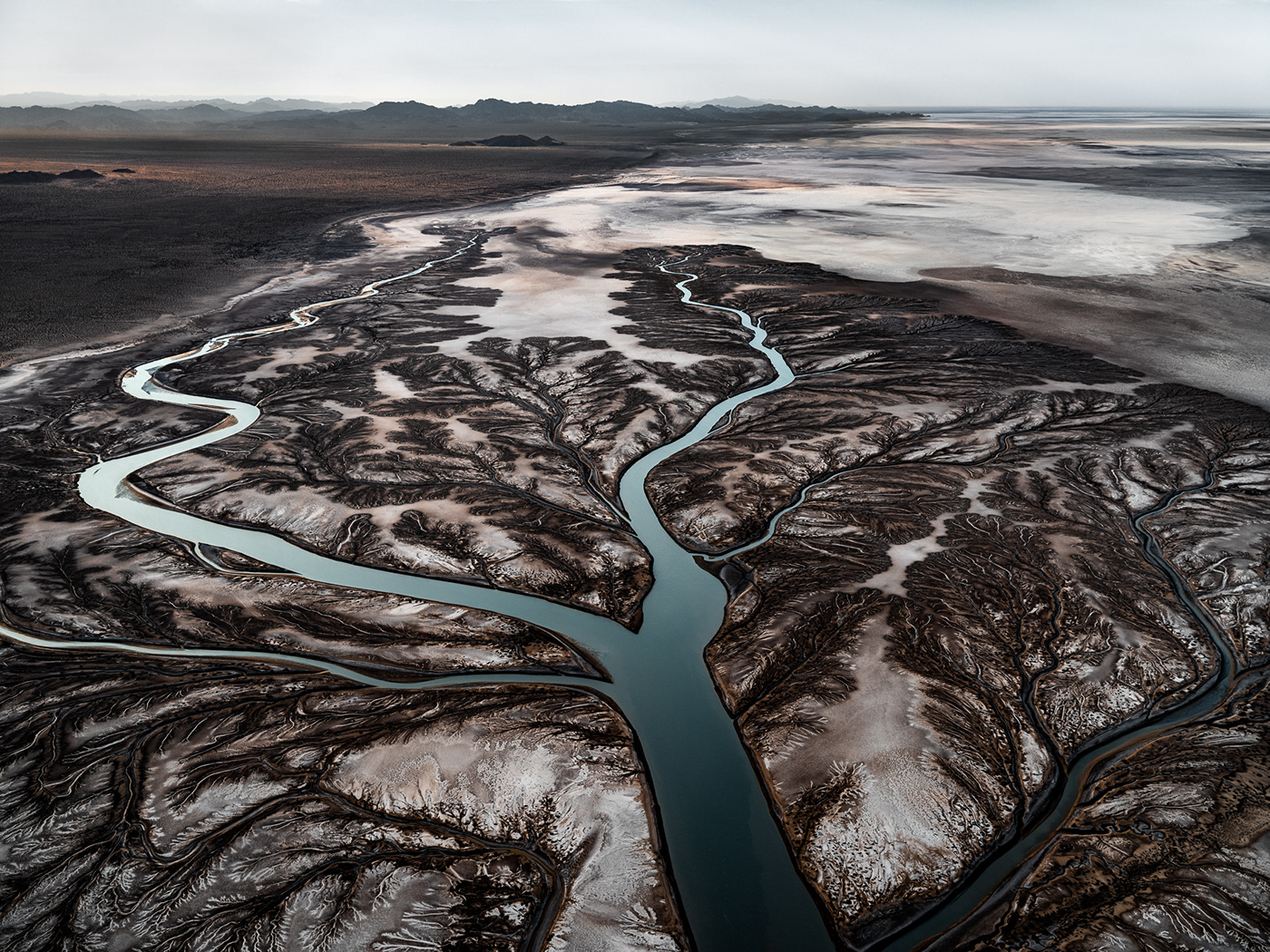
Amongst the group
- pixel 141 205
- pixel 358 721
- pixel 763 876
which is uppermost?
pixel 141 205

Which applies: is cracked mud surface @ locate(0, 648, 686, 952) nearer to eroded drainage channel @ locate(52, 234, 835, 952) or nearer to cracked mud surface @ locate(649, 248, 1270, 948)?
eroded drainage channel @ locate(52, 234, 835, 952)

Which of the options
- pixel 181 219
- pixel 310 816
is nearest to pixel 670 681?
pixel 310 816

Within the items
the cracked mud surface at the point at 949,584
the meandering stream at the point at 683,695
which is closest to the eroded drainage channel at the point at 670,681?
the meandering stream at the point at 683,695

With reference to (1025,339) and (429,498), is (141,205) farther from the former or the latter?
(1025,339)

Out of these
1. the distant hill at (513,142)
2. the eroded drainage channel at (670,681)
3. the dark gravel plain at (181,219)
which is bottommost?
the eroded drainage channel at (670,681)

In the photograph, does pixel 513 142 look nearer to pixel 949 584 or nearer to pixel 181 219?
pixel 181 219

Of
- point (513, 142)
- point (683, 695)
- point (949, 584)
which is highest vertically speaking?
point (513, 142)

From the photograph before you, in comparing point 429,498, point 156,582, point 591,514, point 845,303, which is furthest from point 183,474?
point 845,303

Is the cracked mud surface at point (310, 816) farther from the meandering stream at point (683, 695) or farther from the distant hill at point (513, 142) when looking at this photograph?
the distant hill at point (513, 142)
